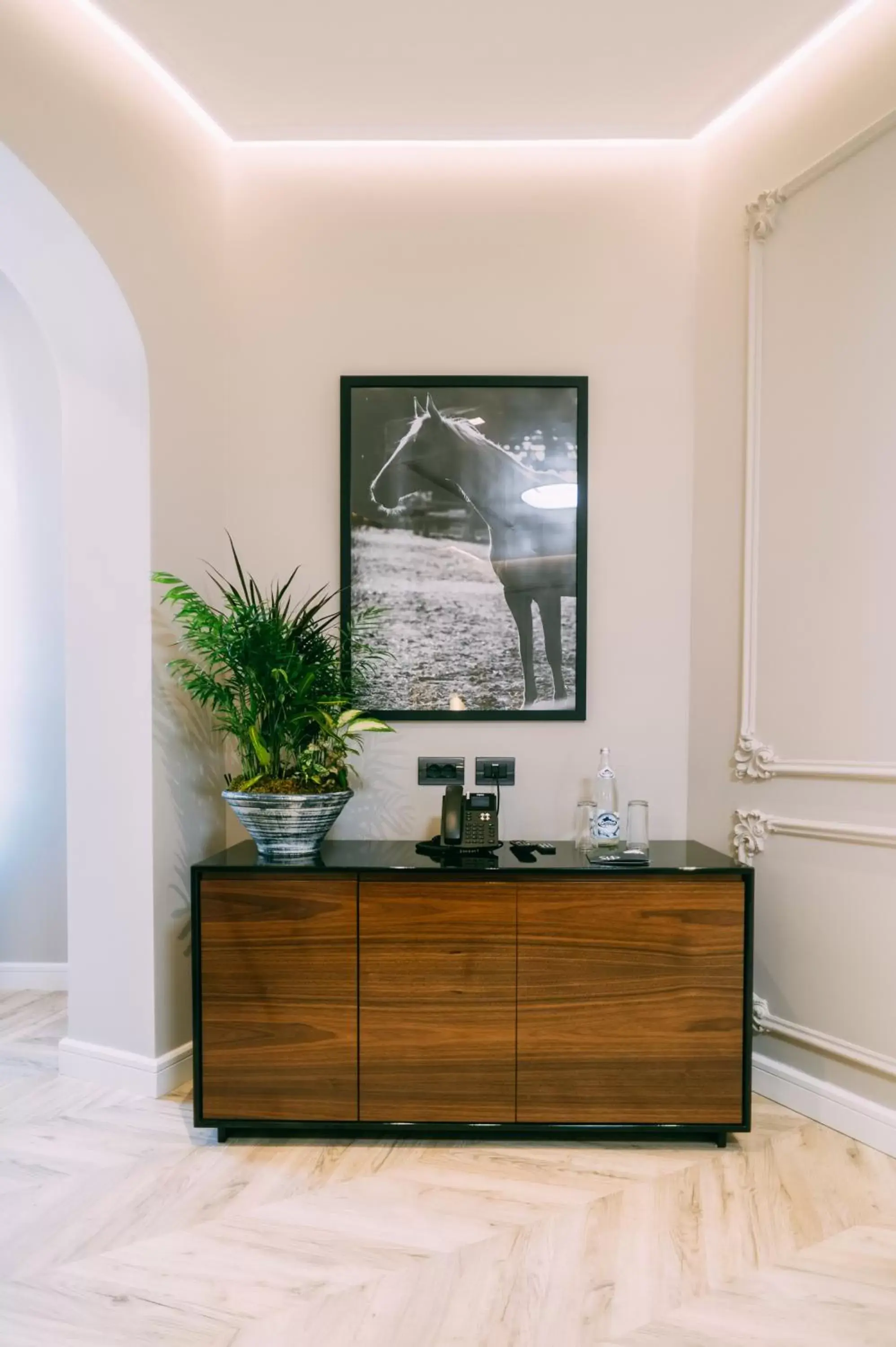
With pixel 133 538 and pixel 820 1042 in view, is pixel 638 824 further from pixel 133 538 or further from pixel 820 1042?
pixel 133 538

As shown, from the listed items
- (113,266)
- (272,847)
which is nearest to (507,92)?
(113,266)

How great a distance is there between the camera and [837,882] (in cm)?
256

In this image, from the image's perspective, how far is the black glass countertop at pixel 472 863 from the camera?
7.99 feet

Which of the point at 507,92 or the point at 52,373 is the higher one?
the point at 507,92

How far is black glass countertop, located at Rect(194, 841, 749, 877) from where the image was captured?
2.44 m

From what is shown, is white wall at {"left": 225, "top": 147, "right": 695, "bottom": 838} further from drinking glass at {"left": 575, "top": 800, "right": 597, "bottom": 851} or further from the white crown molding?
the white crown molding

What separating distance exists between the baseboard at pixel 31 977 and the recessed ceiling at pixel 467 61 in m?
3.17

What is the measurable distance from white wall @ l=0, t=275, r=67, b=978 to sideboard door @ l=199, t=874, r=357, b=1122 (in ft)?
5.01

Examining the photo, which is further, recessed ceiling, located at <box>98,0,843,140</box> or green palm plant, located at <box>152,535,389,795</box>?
green palm plant, located at <box>152,535,389,795</box>

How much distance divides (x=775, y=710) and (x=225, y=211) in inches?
93.9

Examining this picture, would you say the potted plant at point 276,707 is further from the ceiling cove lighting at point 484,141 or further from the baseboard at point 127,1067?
the ceiling cove lighting at point 484,141

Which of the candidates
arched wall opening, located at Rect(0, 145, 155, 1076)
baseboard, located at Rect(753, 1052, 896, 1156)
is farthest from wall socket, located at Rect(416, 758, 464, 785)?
baseboard, located at Rect(753, 1052, 896, 1156)

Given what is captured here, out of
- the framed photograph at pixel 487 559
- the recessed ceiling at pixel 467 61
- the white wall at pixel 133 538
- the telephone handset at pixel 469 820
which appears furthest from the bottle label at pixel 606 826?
the recessed ceiling at pixel 467 61

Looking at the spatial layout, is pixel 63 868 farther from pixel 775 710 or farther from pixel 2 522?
pixel 775 710
